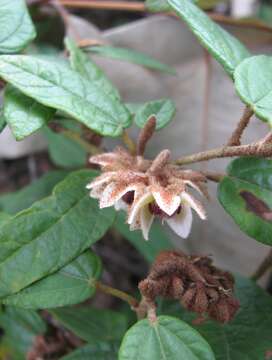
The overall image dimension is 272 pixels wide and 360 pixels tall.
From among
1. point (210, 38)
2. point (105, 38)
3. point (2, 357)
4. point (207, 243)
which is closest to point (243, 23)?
point (105, 38)

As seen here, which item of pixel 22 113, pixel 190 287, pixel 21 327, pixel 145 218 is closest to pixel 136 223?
pixel 145 218

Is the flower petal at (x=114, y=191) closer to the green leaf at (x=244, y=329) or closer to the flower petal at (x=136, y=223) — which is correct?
the flower petal at (x=136, y=223)

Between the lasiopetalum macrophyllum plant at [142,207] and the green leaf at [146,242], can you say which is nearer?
the lasiopetalum macrophyllum plant at [142,207]

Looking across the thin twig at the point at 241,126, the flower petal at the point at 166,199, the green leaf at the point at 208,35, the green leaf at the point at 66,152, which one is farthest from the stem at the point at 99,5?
the flower petal at the point at 166,199

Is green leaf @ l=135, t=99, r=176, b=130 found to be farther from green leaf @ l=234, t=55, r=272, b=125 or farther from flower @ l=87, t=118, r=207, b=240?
green leaf @ l=234, t=55, r=272, b=125

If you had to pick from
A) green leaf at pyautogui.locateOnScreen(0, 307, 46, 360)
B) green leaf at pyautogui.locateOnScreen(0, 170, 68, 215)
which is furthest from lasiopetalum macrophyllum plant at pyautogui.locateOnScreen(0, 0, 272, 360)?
green leaf at pyautogui.locateOnScreen(0, 170, 68, 215)
